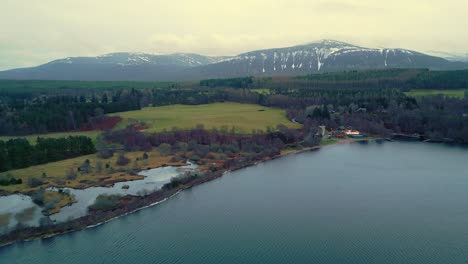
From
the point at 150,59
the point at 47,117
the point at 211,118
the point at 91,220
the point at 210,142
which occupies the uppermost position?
the point at 150,59

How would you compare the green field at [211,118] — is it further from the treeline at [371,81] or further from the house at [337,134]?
the treeline at [371,81]

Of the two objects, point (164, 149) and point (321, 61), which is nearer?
point (164, 149)

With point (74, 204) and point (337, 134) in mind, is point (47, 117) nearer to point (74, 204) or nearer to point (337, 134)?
point (74, 204)

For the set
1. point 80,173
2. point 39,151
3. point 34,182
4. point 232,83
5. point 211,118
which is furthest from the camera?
point 232,83

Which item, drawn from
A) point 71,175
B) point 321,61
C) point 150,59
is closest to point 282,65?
point 321,61

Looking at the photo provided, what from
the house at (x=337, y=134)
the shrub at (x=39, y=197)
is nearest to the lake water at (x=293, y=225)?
the shrub at (x=39, y=197)

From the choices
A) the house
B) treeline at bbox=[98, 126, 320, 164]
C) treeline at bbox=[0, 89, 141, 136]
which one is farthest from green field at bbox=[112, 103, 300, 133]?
treeline at bbox=[0, 89, 141, 136]

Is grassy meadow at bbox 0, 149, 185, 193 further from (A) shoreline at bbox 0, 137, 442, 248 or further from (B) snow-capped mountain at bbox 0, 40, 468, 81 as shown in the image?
(B) snow-capped mountain at bbox 0, 40, 468, 81
